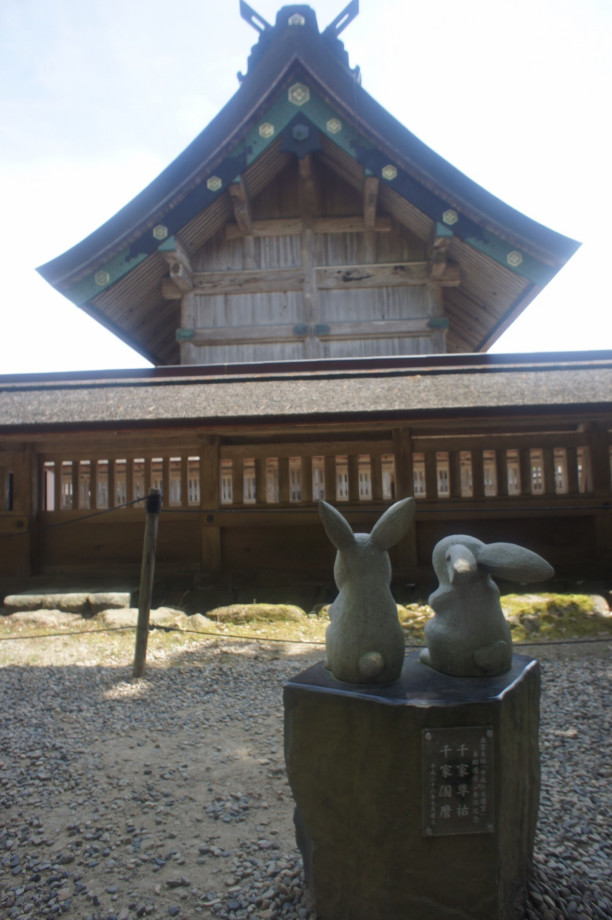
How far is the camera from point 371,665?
2266 mm

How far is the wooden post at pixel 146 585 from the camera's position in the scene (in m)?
4.73

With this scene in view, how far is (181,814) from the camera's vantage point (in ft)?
9.13

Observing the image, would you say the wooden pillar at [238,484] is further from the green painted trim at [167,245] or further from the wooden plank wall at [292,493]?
the green painted trim at [167,245]

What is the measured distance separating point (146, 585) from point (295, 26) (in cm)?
825

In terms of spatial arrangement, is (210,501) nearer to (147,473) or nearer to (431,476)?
(147,473)

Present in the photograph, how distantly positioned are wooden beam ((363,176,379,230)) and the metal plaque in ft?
26.0

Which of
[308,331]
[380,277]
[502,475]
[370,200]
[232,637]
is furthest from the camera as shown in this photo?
[380,277]

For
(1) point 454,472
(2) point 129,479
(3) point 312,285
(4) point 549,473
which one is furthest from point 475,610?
(3) point 312,285

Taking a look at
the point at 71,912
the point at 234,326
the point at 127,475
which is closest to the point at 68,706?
the point at 71,912

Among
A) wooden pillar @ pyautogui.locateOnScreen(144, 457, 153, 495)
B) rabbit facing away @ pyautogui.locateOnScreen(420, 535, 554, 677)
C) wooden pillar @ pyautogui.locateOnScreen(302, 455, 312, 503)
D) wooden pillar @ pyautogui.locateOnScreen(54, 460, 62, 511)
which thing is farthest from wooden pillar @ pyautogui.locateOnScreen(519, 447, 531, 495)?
wooden pillar @ pyautogui.locateOnScreen(54, 460, 62, 511)

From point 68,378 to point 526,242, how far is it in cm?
663

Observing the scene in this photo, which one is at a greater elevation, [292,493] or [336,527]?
[292,493]

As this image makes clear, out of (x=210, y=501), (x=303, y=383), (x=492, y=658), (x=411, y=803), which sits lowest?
(x=411, y=803)

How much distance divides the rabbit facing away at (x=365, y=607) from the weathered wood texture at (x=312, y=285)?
21.6ft
